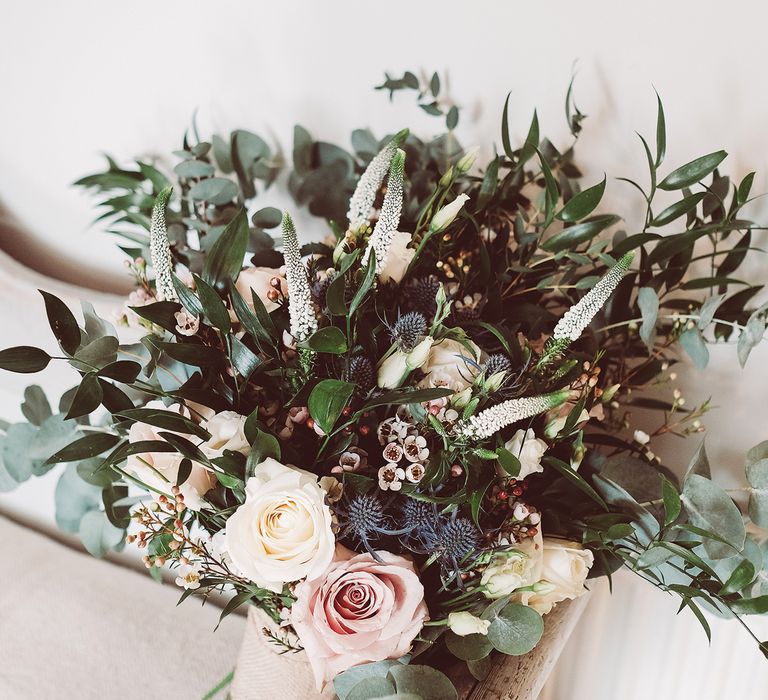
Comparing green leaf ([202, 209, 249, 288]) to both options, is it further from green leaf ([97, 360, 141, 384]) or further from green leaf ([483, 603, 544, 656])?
green leaf ([483, 603, 544, 656])

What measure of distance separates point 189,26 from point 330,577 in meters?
0.79

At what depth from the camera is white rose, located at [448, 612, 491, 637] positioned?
567 mm

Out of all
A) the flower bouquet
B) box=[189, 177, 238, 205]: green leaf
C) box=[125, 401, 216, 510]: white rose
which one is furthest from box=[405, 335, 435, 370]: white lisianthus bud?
box=[189, 177, 238, 205]: green leaf

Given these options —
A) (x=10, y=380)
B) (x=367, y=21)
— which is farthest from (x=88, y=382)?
(x=10, y=380)

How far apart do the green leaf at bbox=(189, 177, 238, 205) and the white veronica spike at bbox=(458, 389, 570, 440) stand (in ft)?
1.59

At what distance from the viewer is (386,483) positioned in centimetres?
57

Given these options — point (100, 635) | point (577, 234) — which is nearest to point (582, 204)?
point (577, 234)

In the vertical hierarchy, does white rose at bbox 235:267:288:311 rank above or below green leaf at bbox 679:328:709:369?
below

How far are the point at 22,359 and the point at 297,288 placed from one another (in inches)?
9.3

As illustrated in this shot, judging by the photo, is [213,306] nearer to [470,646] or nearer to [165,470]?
[165,470]

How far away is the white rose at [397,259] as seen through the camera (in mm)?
621

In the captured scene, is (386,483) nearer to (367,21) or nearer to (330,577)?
(330,577)

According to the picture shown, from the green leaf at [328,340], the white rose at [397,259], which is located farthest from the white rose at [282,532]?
the white rose at [397,259]

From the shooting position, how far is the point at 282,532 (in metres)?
0.54
